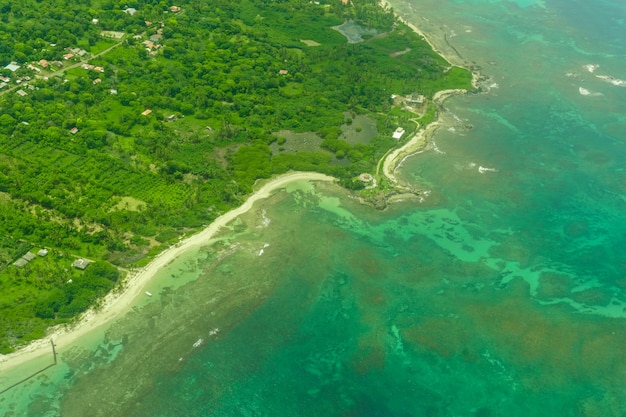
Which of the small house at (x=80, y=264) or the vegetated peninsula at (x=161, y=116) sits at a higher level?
the vegetated peninsula at (x=161, y=116)

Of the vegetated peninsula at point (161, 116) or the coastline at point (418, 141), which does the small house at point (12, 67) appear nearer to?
the vegetated peninsula at point (161, 116)

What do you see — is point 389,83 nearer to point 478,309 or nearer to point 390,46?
point 390,46

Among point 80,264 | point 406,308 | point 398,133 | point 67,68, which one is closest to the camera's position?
point 80,264

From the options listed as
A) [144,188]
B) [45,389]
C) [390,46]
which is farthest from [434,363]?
[390,46]

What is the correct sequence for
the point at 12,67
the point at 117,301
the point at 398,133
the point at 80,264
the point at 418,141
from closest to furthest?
the point at 117,301, the point at 80,264, the point at 418,141, the point at 398,133, the point at 12,67

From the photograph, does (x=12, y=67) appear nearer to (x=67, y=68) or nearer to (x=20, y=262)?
(x=67, y=68)

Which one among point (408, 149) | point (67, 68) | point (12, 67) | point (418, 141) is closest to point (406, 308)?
point (408, 149)

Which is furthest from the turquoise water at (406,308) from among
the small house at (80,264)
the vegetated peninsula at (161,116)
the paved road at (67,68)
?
the paved road at (67,68)

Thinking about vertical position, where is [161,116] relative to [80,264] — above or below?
above
